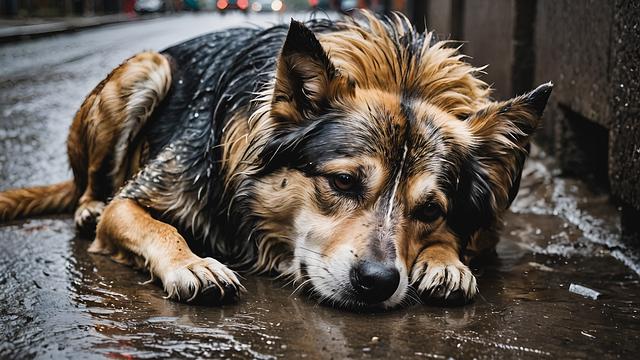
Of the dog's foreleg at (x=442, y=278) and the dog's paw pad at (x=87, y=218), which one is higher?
the dog's foreleg at (x=442, y=278)

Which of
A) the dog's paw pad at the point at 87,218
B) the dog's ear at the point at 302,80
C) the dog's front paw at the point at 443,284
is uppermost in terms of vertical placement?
the dog's ear at the point at 302,80

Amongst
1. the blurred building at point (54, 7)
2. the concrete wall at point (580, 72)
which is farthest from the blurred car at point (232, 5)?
the concrete wall at point (580, 72)

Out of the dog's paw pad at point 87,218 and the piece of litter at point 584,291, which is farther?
the dog's paw pad at point 87,218

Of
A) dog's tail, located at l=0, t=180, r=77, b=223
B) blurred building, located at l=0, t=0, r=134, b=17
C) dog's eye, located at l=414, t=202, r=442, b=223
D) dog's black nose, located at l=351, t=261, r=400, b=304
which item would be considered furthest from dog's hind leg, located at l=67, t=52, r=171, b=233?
blurred building, located at l=0, t=0, r=134, b=17

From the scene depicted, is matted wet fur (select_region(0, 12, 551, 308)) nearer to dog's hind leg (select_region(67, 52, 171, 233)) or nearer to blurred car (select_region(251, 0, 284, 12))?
dog's hind leg (select_region(67, 52, 171, 233))

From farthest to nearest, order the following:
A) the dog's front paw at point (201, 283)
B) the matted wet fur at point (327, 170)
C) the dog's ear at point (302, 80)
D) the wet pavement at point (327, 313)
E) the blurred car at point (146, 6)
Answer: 1. the blurred car at point (146, 6)
2. the dog's ear at point (302, 80)
3. the matted wet fur at point (327, 170)
4. the dog's front paw at point (201, 283)
5. the wet pavement at point (327, 313)

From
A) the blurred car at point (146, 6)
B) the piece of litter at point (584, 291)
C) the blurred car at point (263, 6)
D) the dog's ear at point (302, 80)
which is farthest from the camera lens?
the blurred car at point (263, 6)

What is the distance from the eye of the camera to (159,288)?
11.9ft

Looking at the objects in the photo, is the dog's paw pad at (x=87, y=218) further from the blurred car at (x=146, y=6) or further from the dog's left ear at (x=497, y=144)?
the blurred car at (x=146, y=6)

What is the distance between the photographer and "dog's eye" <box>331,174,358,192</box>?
3494mm

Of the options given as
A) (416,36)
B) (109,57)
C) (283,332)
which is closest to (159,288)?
(283,332)

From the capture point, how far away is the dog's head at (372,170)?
3.31m

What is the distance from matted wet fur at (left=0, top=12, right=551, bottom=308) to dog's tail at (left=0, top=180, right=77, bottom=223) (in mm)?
27

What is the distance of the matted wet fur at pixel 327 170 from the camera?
342 centimetres
